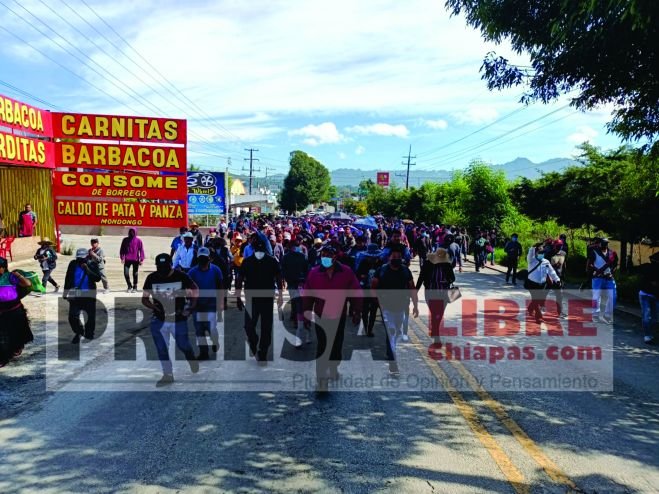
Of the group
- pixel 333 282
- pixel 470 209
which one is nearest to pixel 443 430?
pixel 333 282

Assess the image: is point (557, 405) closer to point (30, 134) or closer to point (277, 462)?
point (277, 462)

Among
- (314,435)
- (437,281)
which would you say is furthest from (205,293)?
(437,281)

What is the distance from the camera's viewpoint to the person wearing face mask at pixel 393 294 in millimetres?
7246

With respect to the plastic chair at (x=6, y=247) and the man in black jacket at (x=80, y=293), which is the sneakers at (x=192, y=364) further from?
the plastic chair at (x=6, y=247)

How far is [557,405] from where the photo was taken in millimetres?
6004

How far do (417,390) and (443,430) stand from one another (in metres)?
1.22

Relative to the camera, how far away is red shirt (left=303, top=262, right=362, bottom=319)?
259 inches

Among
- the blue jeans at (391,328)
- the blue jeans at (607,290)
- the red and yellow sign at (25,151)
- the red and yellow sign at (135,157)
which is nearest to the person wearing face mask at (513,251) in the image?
the blue jeans at (607,290)

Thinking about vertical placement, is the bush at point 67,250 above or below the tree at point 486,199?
below

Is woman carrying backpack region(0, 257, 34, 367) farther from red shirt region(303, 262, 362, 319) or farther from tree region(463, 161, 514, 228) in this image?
tree region(463, 161, 514, 228)

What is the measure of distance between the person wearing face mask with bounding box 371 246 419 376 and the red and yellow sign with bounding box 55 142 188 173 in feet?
33.4

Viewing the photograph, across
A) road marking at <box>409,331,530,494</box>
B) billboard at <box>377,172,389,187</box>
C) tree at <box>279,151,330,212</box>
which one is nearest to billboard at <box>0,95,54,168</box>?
road marking at <box>409,331,530,494</box>

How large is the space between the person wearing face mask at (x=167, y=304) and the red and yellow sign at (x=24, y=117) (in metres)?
12.7

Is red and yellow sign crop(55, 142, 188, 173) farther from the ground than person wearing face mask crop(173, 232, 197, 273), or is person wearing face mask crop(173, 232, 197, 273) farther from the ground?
red and yellow sign crop(55, 142, 188, 173)
